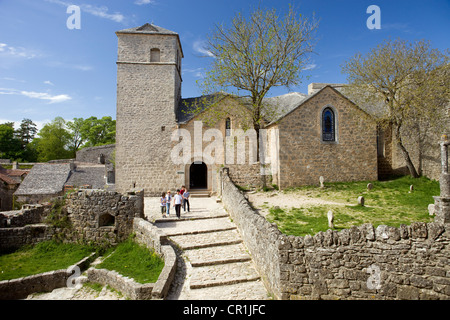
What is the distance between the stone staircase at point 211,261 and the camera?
721 centimetres

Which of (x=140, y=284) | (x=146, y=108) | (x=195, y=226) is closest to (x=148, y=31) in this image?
(x=146, y=108)

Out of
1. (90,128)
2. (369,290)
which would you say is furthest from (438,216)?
(90,128)

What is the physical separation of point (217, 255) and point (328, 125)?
1318cm

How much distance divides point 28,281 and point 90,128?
2149 inches

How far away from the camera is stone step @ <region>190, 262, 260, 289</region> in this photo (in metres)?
7.57

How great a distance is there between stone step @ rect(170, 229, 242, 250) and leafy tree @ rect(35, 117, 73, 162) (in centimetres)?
5390

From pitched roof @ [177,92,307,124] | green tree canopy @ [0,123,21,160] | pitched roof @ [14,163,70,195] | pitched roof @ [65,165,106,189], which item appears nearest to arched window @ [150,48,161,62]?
pitched roof @ [177,92,307,124]

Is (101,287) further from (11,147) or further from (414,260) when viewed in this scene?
(11,147)

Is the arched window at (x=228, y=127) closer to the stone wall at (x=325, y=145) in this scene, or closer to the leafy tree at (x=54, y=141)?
the stone wall at (x=325, y=145)

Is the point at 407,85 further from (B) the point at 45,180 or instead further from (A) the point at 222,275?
(B) the point at 45,180

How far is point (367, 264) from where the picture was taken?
19.3 feet

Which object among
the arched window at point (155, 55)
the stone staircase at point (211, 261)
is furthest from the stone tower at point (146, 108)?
the stone staircase at point (211, 261)

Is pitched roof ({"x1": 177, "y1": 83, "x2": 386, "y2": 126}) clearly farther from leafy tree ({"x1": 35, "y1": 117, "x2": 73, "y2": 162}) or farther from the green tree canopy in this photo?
the green tree canopy

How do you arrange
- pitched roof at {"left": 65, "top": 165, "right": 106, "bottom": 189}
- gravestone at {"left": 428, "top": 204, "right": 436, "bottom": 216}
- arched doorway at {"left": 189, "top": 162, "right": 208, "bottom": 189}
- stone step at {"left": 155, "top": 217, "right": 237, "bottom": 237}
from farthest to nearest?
pitched roof at {"left": 65, "top": 165, "right": 106, "bottom": 189} < arched doorway at {"left": 189, "top": 162, "right": 208, "bottom": 189} < stone step at {"left": 155, "top": 217, "right": 237, "bottom": 237} < gravestone at {"left": 428, "top": 204, "right": 436, "bottom": 216}
